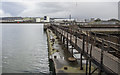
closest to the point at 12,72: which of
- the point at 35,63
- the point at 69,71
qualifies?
the point at 35,63

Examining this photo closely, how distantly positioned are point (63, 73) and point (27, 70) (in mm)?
7376

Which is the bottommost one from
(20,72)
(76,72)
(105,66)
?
(20,72)

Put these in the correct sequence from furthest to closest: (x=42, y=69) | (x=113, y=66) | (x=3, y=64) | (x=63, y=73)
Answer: (x=3, y=64)
(x=42, y=69)
(x=63, y=73)
(x=113, y=66)

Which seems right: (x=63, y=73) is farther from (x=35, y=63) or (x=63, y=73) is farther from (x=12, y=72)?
(x=35, y=63)

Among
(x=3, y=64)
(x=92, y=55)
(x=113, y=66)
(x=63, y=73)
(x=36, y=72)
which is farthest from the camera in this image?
(x=3, y=64)

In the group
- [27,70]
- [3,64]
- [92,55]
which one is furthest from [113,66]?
[3,64]

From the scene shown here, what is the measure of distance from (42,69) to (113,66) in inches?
402

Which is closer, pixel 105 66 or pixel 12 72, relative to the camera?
pixel 105 66

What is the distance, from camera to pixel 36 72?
1406 cm

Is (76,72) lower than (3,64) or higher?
higher

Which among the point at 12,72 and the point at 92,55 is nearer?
the point at 92,55

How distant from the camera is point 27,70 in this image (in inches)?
577

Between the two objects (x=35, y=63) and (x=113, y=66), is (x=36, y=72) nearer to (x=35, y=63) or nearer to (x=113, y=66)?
(x=35, y=63)

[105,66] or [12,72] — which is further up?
[105,66]
